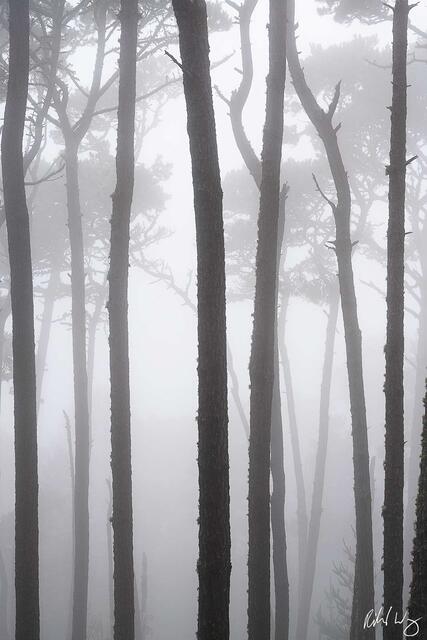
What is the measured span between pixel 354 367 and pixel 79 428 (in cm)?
468

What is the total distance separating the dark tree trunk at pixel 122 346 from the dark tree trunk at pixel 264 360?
1.34 meters

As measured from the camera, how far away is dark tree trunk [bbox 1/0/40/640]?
19.1ft

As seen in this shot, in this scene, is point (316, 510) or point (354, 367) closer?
point (354, 367)

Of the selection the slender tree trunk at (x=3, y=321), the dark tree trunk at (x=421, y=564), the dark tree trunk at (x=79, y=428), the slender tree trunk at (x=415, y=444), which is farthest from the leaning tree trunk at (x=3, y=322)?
the dark tree trunk at (x=421, y=564)

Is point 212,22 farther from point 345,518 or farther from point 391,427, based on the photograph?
point 345,518

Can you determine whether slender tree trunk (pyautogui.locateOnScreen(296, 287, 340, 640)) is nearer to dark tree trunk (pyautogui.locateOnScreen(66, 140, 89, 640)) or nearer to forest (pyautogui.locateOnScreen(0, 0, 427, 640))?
forest (pyautogui.locateOnScreen(0, 0, 427, 640))

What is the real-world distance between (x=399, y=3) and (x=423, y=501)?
5.31 m

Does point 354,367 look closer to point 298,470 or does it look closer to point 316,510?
point 316,510

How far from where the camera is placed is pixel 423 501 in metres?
3.22

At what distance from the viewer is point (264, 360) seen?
6.16 metres

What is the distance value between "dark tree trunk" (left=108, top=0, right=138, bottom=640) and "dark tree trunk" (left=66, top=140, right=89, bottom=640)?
125 inches

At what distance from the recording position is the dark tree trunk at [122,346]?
612 centimetres
